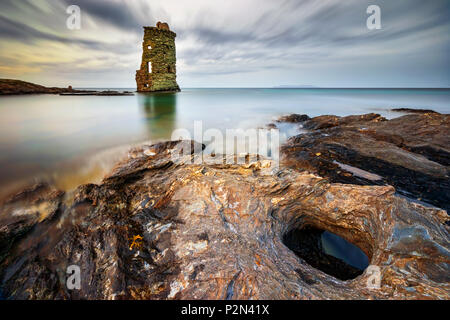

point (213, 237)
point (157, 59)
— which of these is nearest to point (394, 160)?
point (213, 237)

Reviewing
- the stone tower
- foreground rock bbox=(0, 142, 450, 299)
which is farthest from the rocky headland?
the stone tower

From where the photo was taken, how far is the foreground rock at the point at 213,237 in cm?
214

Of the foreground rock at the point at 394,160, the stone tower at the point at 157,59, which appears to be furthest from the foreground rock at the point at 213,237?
the stone tower at the point at 157,59

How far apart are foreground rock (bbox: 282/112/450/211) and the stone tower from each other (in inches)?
1267

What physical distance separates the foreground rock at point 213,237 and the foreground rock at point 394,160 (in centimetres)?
138

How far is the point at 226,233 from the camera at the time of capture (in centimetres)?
286

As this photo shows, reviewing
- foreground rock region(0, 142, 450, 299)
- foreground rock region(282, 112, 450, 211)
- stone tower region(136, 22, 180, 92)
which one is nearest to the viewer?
foreground rock region(0, 142, 450, 299)

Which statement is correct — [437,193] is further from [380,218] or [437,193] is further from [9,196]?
[9,196]

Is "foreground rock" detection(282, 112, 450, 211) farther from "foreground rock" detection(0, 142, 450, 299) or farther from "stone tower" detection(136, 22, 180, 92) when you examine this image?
"stone tower" detection(136, 22, 180, 92)

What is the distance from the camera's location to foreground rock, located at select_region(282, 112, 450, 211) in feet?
15.0

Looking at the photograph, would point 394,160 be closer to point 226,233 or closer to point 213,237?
point 226,233

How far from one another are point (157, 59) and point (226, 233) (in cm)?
3646

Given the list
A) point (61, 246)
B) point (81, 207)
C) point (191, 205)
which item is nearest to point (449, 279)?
point (191, 205)
